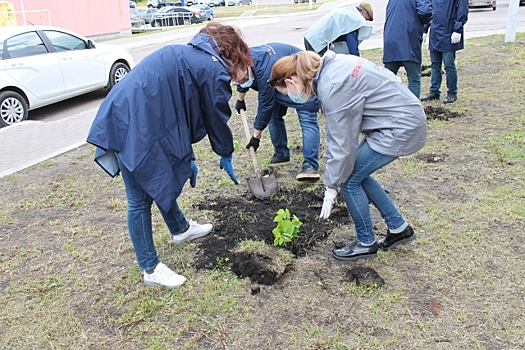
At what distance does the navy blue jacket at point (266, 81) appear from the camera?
4.30 metres

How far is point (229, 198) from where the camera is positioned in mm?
4500

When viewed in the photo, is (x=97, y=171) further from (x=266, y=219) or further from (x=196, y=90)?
(x=196, y=90)

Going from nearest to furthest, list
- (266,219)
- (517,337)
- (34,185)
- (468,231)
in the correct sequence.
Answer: (517,337), (468,231), (266,219), (34,185)

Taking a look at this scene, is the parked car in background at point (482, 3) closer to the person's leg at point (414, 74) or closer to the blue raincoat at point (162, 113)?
the person's leg at point (414, 74)

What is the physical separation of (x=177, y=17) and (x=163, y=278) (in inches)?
1277

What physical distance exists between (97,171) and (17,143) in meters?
1.95

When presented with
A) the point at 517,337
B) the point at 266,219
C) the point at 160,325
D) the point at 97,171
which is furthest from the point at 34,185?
the point at 517,337

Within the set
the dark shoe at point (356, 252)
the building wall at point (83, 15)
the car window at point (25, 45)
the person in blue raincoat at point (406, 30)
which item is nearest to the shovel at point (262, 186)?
the dark shoe at point (356, 252)

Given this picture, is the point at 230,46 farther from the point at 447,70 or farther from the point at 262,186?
the point at 447,70

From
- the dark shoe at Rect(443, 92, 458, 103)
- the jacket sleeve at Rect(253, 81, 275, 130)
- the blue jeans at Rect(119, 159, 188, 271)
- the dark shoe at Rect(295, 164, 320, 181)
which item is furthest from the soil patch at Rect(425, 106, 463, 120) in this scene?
the blue jeans at Rect(119, 159, 188, 271)

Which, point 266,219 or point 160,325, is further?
point 266,219

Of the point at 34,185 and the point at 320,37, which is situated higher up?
the point at 320,37

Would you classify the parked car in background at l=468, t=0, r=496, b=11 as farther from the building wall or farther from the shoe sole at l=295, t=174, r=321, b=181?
the shoe sole at l=295, t=174, r=321, b=181

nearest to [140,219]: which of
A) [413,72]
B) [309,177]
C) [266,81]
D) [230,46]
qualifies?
[230,46]
